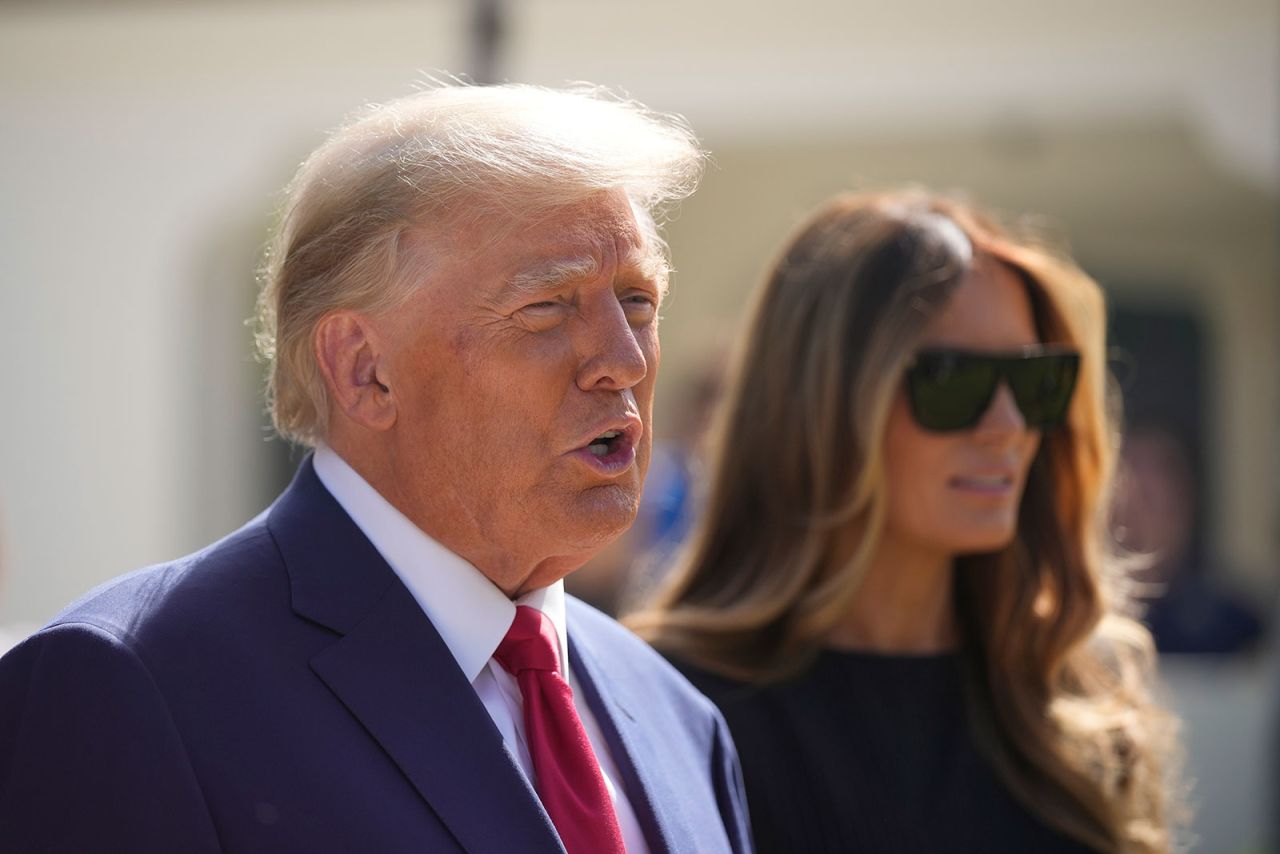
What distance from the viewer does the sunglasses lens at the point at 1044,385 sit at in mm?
2824

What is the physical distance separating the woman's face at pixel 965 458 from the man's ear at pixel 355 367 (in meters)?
1.30

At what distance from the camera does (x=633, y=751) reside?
2.03 meters

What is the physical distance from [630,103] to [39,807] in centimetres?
122

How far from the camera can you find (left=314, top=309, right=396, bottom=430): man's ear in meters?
1.86

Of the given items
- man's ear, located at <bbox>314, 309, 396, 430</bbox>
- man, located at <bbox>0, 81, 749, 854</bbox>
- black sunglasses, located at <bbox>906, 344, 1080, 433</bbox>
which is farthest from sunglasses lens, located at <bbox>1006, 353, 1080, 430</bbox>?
man's ear, located at <bbox>314, 309, 396, 430</bbox>

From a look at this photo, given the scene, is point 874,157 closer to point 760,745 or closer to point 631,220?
point 760,745

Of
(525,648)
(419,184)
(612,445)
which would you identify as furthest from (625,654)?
(419,184)

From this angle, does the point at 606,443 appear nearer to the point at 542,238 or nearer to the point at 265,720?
the point at 542,238

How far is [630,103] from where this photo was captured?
7.01 feet

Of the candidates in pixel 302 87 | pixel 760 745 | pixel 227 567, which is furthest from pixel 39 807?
pixel 302 87

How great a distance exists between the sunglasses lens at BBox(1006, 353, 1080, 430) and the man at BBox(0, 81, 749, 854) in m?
1.04

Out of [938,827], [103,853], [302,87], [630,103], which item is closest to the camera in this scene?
[103,853]

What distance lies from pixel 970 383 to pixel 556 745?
1273 mm

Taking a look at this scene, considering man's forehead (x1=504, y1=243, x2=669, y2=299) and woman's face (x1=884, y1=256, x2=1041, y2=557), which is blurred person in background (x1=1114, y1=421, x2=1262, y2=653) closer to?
woman's face (x1=884, y1=256, x2=1041, y2=557)
